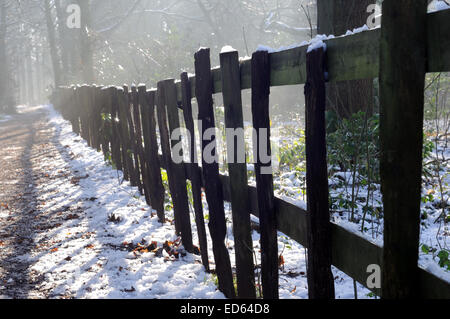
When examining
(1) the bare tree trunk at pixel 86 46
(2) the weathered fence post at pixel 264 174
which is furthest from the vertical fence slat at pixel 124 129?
(1) the bare tree trunk at pixel 86 46

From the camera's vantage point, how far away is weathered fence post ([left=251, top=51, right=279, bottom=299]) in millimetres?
2201

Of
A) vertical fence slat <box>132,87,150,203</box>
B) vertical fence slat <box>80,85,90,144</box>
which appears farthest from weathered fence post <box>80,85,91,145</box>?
vertical fence slat <box>132,87,150,203</box>

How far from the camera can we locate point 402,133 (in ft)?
4.42

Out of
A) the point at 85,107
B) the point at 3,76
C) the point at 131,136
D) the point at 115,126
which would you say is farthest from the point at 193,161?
the point at 3,76

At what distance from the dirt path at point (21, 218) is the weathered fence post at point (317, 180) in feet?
7.53

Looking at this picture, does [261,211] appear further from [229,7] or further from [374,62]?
[229,7]

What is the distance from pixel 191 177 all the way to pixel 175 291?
983 mm

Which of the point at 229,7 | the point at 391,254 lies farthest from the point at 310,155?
the point at 229,7

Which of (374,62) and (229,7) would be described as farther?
(229,7)

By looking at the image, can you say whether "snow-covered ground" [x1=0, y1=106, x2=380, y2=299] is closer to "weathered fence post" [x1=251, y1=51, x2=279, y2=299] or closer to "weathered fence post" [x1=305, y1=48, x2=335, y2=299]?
"weathered fence post" [x1=251, y1=51, x2=279, y2=299]

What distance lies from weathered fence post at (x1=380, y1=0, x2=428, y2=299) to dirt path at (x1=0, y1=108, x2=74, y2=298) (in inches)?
109

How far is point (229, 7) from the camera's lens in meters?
22.2

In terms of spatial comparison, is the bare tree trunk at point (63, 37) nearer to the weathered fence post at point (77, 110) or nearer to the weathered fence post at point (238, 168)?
the weathered fence post at point (77, 110)

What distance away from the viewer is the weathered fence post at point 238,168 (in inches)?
101
